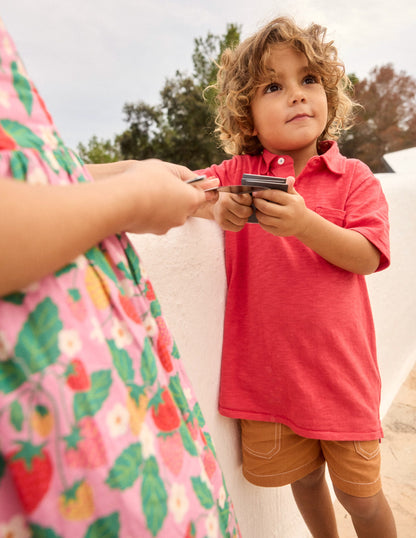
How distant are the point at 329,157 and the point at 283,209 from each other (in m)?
0.38

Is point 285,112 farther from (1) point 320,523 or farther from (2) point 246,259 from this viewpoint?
(1) point 320,523

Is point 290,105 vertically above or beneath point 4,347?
above

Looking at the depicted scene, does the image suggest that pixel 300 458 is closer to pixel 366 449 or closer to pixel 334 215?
pixel 366 449

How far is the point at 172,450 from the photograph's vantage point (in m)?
0.59

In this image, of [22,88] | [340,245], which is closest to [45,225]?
[22,88]

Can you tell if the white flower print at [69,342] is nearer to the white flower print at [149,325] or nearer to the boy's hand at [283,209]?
the white flower print at [149,325]

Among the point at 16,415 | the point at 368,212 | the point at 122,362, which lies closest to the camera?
the point at 16,415

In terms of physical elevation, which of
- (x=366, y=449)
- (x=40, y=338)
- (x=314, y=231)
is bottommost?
(x=366, y=449)

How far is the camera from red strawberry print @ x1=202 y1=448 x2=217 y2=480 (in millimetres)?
692

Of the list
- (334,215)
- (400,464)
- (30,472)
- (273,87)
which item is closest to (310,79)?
(273,87)

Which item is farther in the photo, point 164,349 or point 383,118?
point 383,118

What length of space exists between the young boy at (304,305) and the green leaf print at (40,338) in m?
0.64

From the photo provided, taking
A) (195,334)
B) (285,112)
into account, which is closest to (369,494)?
(195,334)

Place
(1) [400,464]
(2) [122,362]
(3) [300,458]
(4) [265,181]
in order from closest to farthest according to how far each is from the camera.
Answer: (2) [122,362]
(4) [265,181]
(3) [300,458]
(1) [400,464]
